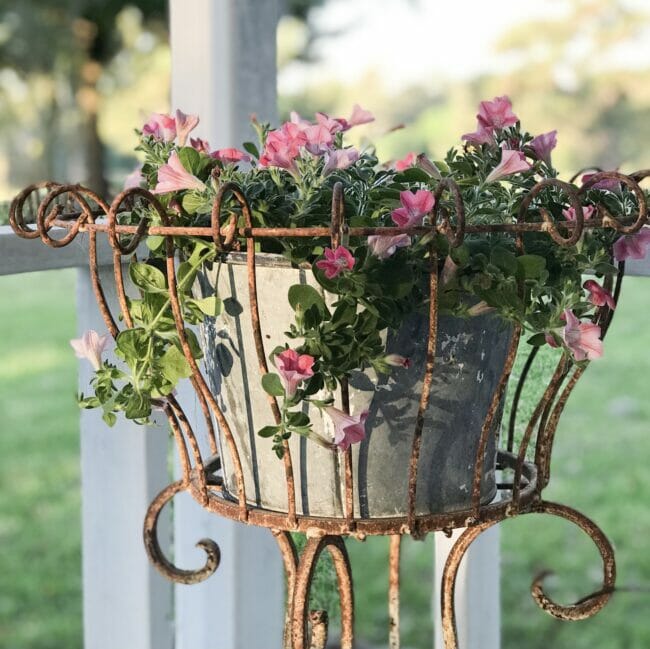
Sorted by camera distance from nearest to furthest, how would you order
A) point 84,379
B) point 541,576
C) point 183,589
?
point 541,576 < point 84,379 < point 183,589

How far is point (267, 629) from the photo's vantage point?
121 centimetres

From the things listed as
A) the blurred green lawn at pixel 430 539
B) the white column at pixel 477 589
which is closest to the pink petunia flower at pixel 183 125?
the white column at pixel 477 589

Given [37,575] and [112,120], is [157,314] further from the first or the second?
[112,120]

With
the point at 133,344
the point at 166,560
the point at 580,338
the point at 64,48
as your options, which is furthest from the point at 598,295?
the point at 64,48

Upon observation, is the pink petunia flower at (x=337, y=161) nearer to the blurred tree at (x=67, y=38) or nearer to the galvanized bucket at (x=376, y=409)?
the galvanized bucket at (x=376, y=409)

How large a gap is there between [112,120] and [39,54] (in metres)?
0.47

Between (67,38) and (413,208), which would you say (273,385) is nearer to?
(413,208)

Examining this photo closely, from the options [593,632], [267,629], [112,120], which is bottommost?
[593,632]

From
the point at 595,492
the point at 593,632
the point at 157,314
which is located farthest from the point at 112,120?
the point at 157,314

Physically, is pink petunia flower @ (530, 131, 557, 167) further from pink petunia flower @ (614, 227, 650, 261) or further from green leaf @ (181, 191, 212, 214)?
green leaf @ (181, 191, 212, 214)

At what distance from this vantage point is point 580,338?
2.39 ft

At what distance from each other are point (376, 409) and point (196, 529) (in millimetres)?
538

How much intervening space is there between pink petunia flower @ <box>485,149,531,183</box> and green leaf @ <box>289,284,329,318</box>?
0.17m

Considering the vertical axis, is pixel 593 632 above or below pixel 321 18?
below
